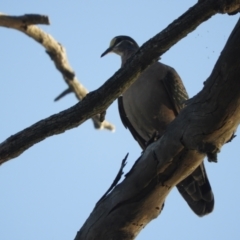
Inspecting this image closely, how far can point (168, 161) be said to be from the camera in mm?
4125

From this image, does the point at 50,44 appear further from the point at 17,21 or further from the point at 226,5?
the point at 226,5

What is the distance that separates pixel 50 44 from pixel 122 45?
1.17 meters

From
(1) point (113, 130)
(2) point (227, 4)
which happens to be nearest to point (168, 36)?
(2) point (227, 4)

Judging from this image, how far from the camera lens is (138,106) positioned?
6.48 meters

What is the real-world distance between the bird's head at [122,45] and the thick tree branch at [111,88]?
3844mm

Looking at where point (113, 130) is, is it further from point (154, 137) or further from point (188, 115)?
point (188, 115)

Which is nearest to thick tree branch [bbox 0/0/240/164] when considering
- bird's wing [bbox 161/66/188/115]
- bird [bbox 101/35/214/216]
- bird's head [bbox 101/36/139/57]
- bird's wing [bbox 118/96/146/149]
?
bird [bbox 101/35/214/216]

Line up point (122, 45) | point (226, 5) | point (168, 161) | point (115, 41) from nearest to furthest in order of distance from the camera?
point (226, 5)
point (168, 161)
point (122, 45)
point (115, 41)

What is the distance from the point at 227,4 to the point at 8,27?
415 centimetres

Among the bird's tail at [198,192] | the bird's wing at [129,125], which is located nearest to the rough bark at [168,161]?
the bird's tail at [198,192]

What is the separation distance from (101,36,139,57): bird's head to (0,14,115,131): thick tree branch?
0.75 meters

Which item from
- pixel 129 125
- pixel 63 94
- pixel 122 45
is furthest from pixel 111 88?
pixel 122 45

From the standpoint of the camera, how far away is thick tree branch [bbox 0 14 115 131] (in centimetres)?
702

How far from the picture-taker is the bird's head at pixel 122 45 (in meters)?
7.92
